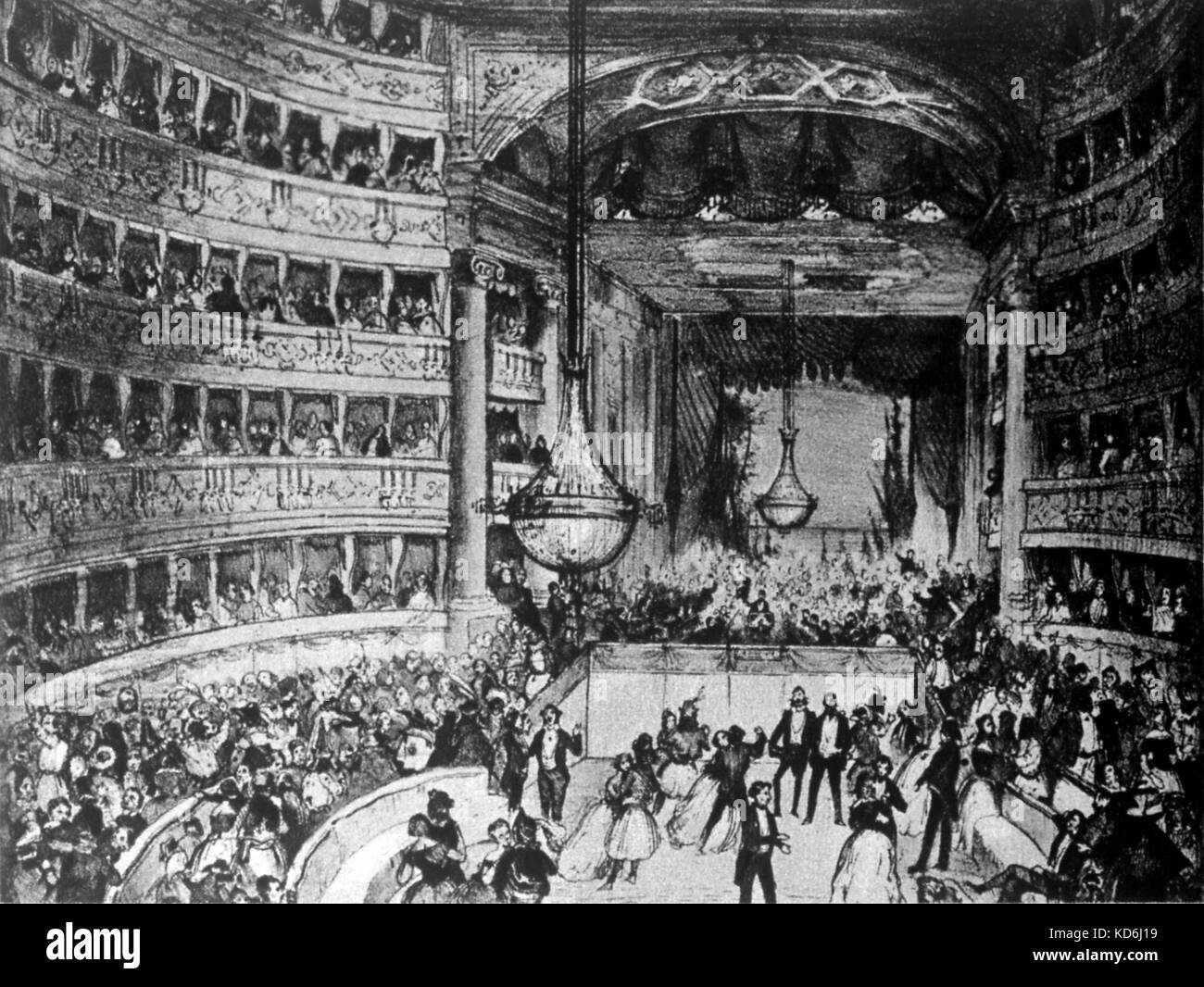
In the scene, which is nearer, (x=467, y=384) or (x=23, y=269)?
(x=23, y=269)

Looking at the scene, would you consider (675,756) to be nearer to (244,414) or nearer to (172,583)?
(172,583)

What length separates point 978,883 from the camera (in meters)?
7.67

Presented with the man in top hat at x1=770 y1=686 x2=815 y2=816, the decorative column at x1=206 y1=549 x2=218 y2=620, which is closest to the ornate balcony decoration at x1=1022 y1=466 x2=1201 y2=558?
the man in top hat at x1=770 y1=686 x2=815 y2=816

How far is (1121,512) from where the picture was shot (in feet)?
25.3

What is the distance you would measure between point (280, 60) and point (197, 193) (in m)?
1.07

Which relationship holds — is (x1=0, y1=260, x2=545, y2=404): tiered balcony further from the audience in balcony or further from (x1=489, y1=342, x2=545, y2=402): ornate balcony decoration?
the audience in balcony

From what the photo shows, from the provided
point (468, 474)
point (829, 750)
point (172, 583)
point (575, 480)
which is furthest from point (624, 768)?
point (172, 583)

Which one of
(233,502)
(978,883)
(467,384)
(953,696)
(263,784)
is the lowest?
(978,883)
